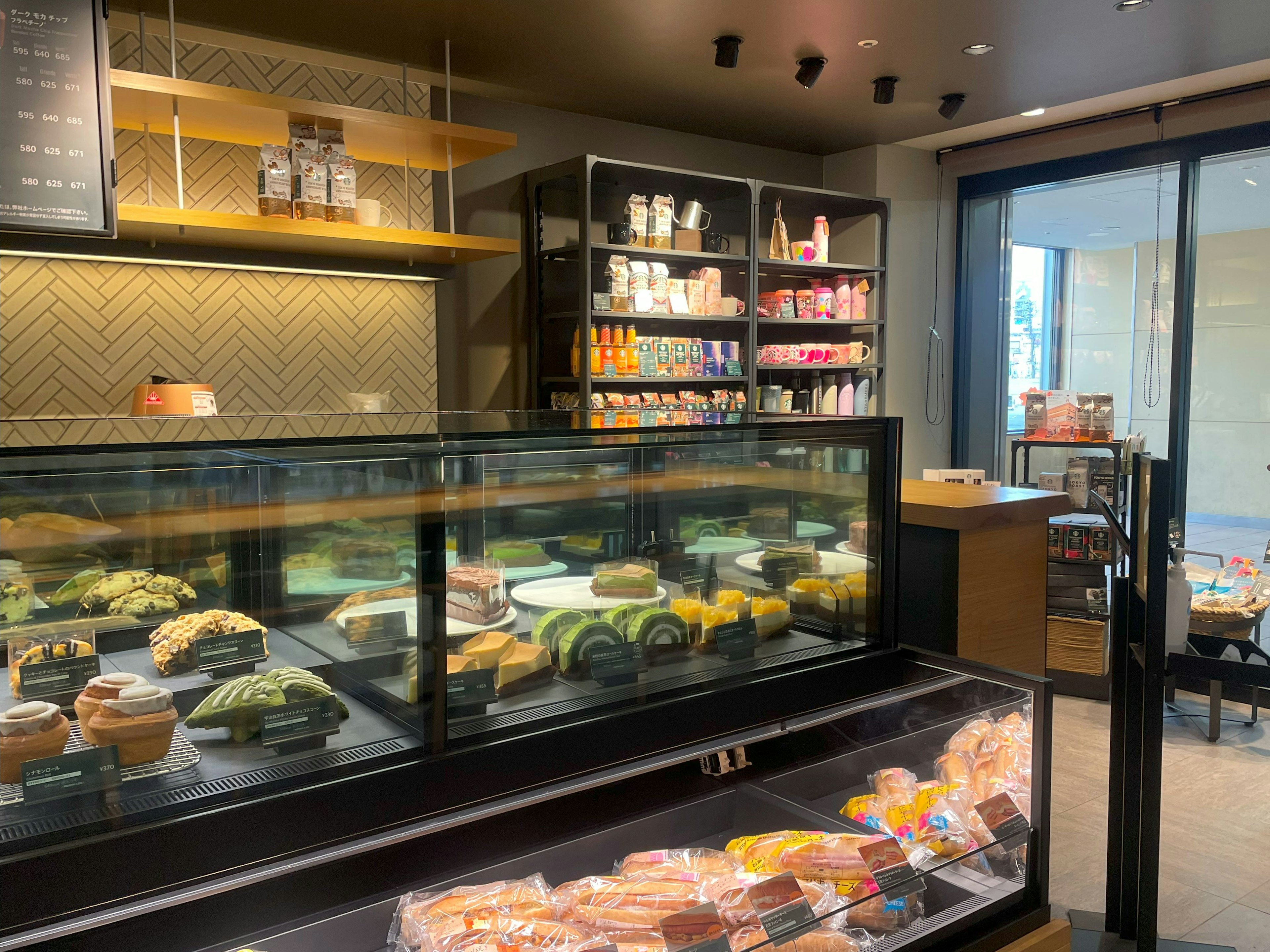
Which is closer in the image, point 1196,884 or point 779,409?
point 1196,884

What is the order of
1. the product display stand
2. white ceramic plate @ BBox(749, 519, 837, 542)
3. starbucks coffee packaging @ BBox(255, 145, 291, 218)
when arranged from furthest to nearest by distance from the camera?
starbucks coffee packaging @ BBox(255, 145, 291, 218)
the product display stand
white ceramic plate @ BBox(749, 519, 837, 542)

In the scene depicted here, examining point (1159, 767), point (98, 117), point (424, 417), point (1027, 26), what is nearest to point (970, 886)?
point (1159, 767)

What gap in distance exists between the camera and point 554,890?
1316 millimetres

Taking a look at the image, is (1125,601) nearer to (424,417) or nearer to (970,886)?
(970,886)

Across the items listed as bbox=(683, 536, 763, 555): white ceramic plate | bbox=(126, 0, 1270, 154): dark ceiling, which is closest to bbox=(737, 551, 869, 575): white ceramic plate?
bbox=(683, 536, 763, 555): white ceramic plate

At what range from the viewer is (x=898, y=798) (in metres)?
1.63

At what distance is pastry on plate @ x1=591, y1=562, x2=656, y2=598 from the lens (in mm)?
1425

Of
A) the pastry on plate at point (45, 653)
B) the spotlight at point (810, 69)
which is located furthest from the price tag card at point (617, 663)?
the spotlight at point (810, 69)

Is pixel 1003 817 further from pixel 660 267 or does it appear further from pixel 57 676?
pixel 660 267

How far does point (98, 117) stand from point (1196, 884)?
3.92m

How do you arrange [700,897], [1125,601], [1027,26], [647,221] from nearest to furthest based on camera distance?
[700,897] → [1125,601] → [1027,26] → [647,221]

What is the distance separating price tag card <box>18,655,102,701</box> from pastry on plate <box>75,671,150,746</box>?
0.04ft

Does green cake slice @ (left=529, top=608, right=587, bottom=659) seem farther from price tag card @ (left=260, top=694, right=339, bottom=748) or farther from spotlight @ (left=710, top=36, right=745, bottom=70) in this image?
spotlight @ (left=710, top=36, right=745, bottom=70)

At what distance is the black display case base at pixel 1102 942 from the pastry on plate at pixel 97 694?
200 cm
